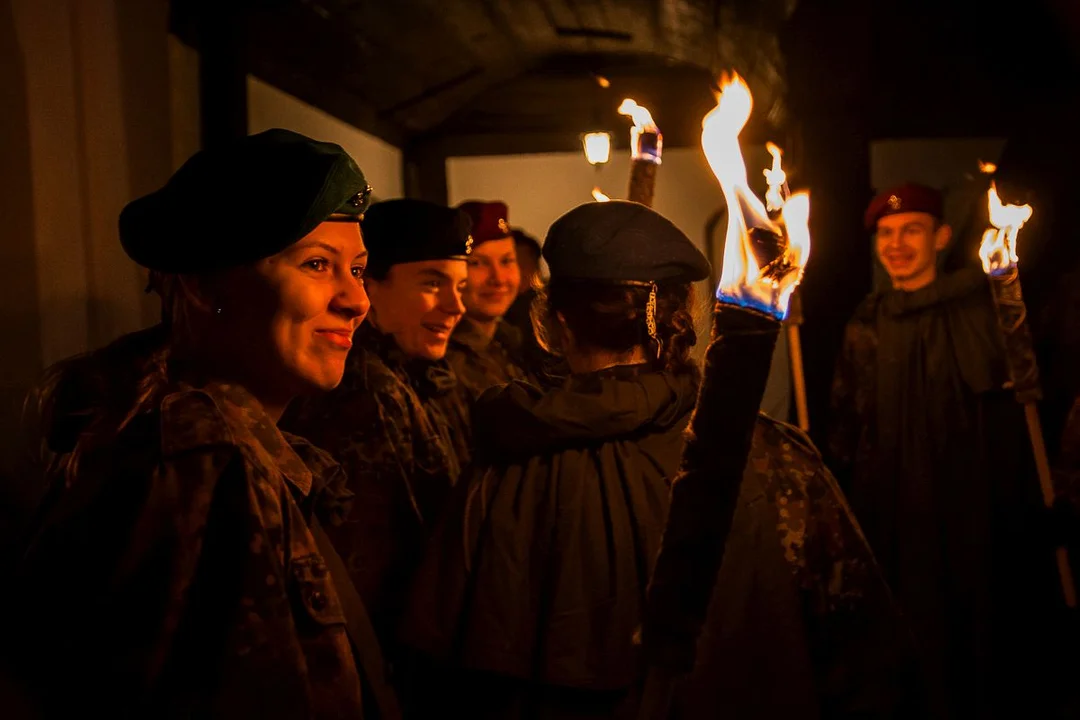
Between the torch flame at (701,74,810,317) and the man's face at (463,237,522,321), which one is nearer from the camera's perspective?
the torch flame at (701,74,810,317)

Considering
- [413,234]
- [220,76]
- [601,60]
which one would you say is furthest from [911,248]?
[220,76]

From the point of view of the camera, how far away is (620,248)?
2238 millimetres

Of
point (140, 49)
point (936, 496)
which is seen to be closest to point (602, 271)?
point (140, 49)

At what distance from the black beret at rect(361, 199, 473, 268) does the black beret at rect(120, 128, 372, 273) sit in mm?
1777

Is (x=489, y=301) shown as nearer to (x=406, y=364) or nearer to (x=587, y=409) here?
(x=406, y=364)

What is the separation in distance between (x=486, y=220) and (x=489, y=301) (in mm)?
449

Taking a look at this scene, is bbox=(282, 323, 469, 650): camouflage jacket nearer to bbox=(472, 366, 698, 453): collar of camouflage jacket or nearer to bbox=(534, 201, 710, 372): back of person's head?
bbox=(472, 366, 698, 453): collar of camouflage jacket

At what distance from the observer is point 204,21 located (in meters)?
4.26

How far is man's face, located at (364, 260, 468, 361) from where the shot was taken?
3.54 metres

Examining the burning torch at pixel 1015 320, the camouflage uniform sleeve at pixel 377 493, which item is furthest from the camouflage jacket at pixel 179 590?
the burning torch at pixel 1015 320

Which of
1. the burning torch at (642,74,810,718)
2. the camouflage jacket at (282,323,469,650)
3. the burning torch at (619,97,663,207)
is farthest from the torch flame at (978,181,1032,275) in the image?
the burning torch at (642,74,810,718)

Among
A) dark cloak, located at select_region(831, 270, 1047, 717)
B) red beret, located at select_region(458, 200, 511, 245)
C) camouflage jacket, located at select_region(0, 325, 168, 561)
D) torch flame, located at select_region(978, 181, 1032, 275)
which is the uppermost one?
red beret, located at select_region(458, 200, 511, 245)

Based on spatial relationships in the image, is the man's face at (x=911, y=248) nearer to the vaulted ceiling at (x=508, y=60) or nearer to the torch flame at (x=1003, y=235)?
the torch flame at (x=1003, y=235)

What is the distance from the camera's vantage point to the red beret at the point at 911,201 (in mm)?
5348
